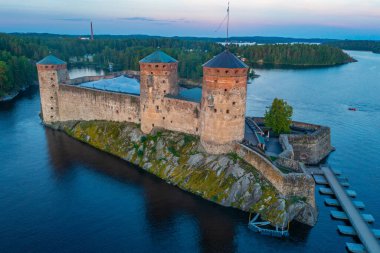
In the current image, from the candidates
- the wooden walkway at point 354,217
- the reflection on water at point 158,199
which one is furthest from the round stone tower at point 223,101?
the wooden walkway at point 354,217

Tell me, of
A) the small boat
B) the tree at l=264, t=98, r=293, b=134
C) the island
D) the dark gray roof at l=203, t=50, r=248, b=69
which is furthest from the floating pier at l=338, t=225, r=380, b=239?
the dark gray roof at l=203, t=50, r=248, b=69

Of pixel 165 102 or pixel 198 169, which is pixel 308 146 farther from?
pixel 165 102

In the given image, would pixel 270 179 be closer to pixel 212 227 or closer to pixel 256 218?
pixel 256 218

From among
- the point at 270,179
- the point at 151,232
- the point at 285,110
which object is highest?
the point at 285,110

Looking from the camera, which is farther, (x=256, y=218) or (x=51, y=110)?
(x=51, y=110)

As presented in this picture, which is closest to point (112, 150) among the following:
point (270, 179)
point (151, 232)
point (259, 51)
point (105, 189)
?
point (105, 189)

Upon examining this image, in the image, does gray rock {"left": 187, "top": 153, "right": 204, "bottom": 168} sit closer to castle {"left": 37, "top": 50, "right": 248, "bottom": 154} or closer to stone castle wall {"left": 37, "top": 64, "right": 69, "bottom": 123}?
castle {"left": 37, "top": 50, "right": 248, "bottom": 154}

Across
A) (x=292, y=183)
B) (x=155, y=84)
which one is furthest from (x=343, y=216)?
(x=155, y=84)

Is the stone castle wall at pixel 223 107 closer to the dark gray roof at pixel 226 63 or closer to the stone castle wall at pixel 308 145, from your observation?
the dark gray roof at pixel 226 63
